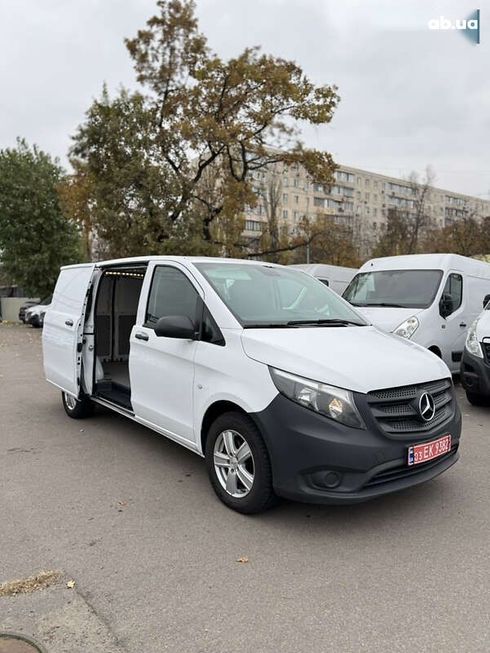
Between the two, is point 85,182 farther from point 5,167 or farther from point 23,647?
point 23,647

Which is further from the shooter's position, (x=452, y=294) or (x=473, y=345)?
(x=452, y=294)

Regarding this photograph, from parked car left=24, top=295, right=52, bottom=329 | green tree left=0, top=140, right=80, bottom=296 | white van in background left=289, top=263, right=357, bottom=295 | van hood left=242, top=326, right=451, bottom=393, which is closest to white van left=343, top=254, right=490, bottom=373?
van hood left=242, top=326, right=451, bottom=393

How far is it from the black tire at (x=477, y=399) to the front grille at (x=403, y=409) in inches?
141

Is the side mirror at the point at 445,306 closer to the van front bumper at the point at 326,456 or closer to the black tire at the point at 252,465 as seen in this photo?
the van front bumper at the point at 326,456

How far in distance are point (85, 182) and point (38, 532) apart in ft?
61.8

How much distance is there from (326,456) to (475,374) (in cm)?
421

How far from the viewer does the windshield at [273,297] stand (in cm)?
421

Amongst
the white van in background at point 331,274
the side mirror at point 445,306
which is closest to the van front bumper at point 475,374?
the side mirror at point 445,306

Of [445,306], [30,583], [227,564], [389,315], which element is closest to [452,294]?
[445,306]

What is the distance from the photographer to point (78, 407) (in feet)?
21.1

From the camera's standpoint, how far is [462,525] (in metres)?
3.63

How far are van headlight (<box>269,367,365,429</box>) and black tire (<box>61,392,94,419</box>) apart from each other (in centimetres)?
362

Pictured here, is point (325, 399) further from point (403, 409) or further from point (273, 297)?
point (273, 297)

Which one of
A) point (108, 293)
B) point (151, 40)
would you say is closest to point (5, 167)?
point (151, 40)
